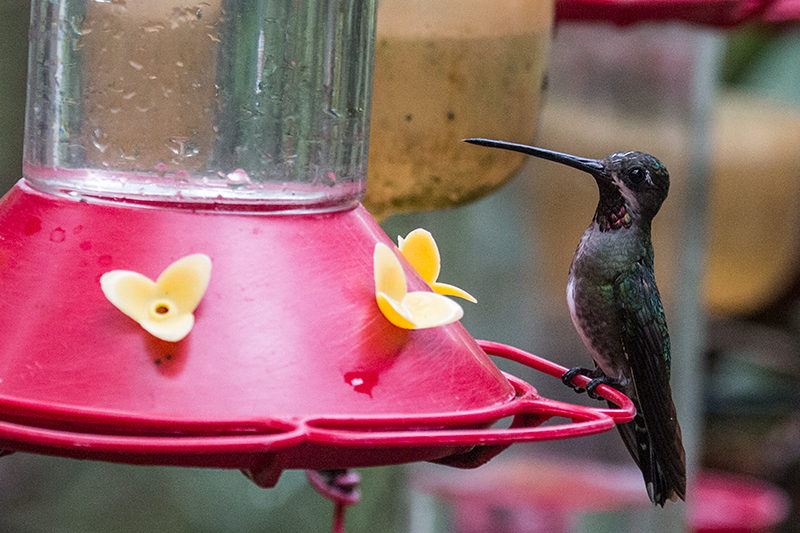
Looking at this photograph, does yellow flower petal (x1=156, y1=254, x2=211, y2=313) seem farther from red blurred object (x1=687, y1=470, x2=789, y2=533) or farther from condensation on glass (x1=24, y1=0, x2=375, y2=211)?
red blurred object (x1=687, y1=470, x2=789, y2=533)

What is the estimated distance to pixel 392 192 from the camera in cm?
182

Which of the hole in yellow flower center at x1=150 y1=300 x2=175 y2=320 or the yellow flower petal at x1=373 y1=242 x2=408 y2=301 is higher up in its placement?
the yellow flower petal at x1=373 y1=242 x2=408 y2=301

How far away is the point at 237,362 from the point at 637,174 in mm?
597

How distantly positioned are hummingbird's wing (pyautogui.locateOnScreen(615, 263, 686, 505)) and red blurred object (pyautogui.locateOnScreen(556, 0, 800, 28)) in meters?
0.77

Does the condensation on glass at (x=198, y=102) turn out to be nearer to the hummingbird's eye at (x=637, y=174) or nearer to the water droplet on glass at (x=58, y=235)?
the water droplet on glass at (x=58, y=235)

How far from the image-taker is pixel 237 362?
94 cm

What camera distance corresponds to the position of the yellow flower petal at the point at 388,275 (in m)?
1.04

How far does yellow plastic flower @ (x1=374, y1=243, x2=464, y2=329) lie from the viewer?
102 centimetres

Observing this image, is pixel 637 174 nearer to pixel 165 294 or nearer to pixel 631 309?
pixel 631 309

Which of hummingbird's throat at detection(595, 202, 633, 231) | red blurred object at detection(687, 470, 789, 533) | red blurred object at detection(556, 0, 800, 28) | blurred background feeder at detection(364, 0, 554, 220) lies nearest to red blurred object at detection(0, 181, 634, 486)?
hummingbird's throat at detection(595, 202, 633, 231)

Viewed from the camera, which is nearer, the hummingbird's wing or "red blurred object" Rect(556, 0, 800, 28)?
the hummingbird's wing

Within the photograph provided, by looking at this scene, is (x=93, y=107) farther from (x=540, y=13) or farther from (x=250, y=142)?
(x=540, y=13)

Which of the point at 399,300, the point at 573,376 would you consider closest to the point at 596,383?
the point at 573,376

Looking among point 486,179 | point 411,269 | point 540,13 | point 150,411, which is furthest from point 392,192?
point 150,411
